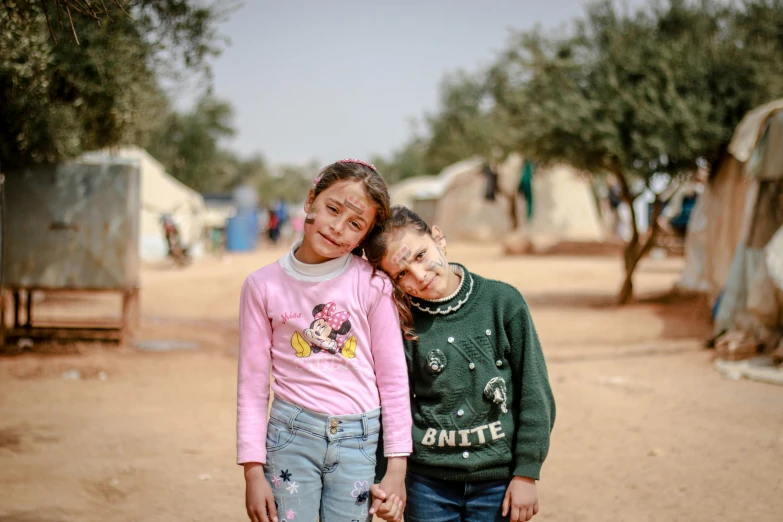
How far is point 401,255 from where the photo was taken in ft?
7.56

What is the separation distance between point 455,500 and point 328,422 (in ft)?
1.59

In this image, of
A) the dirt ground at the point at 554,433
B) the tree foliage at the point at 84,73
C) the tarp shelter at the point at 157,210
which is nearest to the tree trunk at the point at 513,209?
the tarp shelter at the point at 157,210

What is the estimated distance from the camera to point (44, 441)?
5.16m

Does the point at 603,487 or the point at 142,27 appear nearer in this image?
the point at 603,487

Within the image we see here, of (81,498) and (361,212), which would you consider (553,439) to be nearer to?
(81,498)

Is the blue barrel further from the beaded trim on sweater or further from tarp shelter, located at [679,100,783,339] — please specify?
the beaded trim on sweater

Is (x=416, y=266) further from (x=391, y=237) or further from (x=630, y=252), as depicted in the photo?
(x=630, y=252)

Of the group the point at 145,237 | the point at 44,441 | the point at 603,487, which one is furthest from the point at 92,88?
the point at 145,237

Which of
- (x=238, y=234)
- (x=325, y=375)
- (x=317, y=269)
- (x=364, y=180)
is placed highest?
(x=364, y=180)

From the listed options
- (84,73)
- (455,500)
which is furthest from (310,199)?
(84,73)

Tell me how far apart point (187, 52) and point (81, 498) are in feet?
16.4

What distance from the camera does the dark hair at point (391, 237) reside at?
7.56 feet

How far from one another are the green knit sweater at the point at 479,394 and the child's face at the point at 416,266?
0.08m

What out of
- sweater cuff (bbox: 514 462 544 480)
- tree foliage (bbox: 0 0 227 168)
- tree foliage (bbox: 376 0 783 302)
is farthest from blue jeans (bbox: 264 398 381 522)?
tree foliage (bbox: 376 0 783 302)
